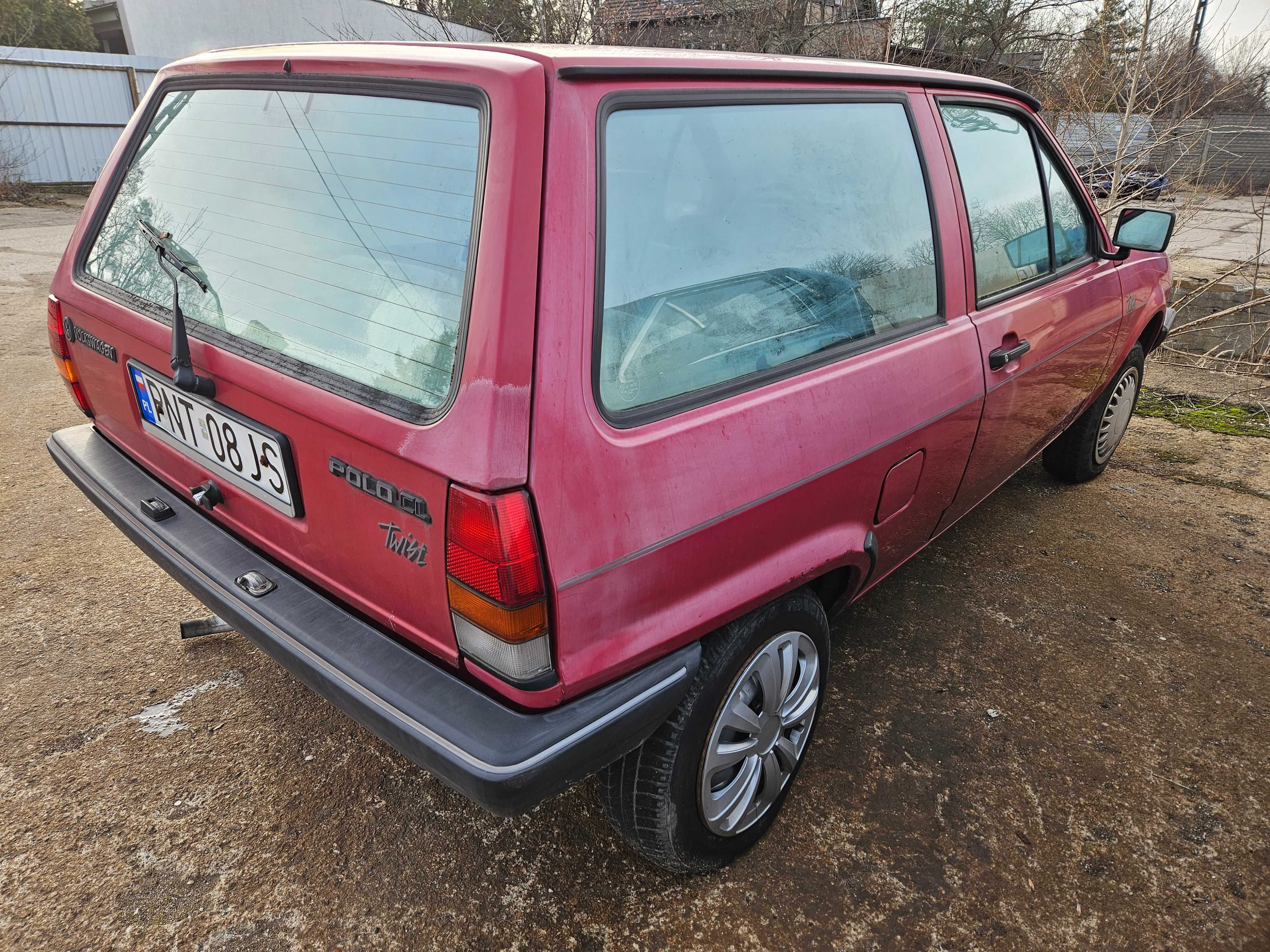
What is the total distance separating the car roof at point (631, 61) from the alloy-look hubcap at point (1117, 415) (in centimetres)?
217

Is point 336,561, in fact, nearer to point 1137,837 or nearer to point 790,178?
point 790,178

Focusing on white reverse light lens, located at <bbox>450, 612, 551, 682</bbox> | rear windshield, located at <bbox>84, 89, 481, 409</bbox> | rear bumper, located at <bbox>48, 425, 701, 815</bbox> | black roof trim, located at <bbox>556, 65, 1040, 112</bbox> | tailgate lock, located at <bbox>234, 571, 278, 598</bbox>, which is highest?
black roof trim, located at <bbox>556, 65, 1040, 112</bbox>

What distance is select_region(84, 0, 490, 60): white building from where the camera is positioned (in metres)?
15.2

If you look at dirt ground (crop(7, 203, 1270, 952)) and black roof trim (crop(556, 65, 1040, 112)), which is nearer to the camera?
black roof trim (crop(556, 65, 1040, 112))

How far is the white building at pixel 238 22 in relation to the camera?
599 inches

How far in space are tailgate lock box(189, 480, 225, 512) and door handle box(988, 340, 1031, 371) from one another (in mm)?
2032

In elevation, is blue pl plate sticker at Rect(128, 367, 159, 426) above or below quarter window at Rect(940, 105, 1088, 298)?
below

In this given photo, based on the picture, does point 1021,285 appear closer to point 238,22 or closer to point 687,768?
point 687,768

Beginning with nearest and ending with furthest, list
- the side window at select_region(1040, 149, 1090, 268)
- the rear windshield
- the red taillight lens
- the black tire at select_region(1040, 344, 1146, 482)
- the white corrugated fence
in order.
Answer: the red taillight lens → the rear windshield → the side window at select_region(1040, 149, 1090, 268) → the black tire at select_region(1040, 344, 1146, 482) → the white corrugated fence

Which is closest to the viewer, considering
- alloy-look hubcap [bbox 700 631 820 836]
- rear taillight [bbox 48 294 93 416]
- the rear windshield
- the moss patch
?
the rear windshield

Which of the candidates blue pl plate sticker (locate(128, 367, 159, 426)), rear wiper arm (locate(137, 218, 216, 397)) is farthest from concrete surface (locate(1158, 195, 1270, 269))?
blue pl plate sticker (locate(128, 367, 159, 426))

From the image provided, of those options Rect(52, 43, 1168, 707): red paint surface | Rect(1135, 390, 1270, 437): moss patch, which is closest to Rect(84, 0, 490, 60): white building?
Rect(1135, 390, 1270, 437): moss patch

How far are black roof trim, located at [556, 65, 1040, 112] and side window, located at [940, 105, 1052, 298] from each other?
0.23 feet

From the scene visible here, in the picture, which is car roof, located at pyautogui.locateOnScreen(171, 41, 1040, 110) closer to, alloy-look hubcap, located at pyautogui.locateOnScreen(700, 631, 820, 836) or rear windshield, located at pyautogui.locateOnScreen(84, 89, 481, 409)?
rear windshield, located at pyautogui.locateOnScreen(84, 89, 481, 409)
